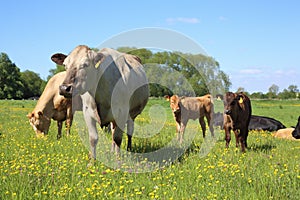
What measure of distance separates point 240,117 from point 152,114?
770 centimetres

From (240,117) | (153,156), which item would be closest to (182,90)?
(240,117)

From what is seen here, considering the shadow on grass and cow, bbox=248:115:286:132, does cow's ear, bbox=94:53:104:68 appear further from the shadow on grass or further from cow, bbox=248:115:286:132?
cow, bbox=248:115:286:132

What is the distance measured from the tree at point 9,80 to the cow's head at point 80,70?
285ft

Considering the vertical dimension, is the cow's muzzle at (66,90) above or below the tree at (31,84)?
below

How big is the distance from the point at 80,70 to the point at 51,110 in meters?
6.01

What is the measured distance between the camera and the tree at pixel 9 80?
8807 cm

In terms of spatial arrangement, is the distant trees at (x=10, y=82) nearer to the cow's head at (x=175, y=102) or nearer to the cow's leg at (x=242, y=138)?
the cow's head at (x=175, y=102)

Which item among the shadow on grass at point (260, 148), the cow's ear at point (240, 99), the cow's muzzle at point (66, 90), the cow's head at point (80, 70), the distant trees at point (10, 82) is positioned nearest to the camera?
the cow's muzzle at point (66, 90)

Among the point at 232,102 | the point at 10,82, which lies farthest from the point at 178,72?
the point at 10,82

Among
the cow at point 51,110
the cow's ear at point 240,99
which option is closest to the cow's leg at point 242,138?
the cow's ear at point 240,99

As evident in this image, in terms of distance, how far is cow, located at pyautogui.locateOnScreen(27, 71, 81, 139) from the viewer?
37.7ft

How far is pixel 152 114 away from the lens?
17859 millimetres

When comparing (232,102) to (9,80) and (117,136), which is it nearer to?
(117,136)

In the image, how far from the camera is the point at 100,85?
23.7ft
